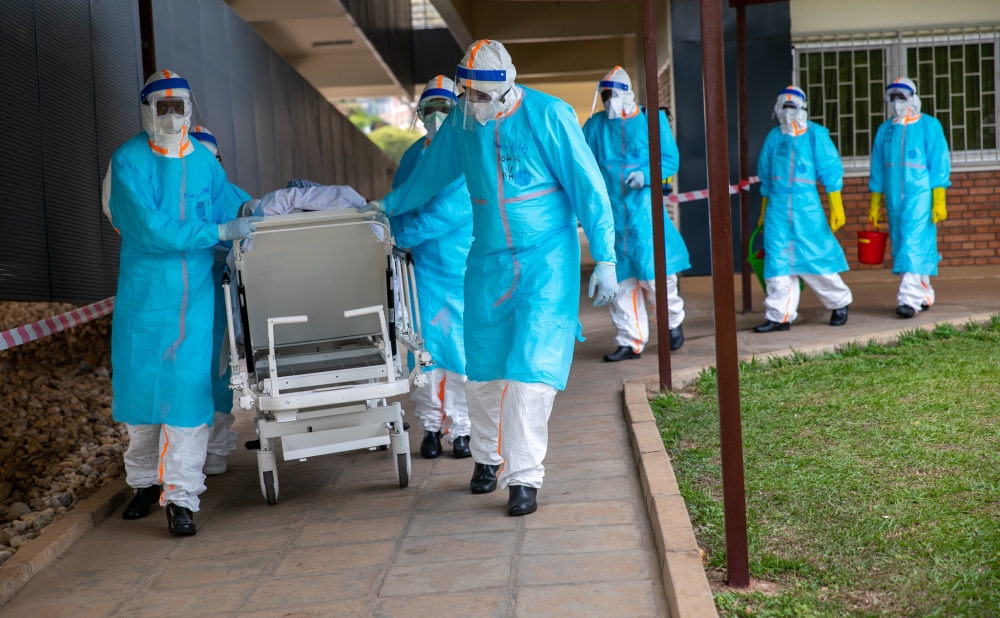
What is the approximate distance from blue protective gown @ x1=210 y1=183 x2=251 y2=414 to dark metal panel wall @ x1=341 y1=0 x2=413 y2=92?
26.8ft

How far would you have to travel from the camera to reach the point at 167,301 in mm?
3826

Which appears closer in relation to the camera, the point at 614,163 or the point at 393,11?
the point at 614,163

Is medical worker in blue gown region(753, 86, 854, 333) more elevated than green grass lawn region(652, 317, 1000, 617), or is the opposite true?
medical worker in blue gown region(753, 86, 854, 333)

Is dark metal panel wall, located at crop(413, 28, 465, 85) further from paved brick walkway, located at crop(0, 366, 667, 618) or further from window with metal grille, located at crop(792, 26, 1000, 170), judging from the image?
paved brick walkway, located at crop(0, 366, 667, 618)

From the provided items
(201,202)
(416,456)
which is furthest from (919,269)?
(201,202)

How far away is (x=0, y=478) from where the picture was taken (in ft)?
16.2

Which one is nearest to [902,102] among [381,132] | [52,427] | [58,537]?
[52,427]

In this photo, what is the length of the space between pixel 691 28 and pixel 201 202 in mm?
7423

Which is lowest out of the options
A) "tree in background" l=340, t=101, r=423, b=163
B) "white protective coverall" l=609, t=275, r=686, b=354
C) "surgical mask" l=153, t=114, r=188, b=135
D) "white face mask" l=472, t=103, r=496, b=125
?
"white protective coverall" l=609, t=275, r=686, b=354

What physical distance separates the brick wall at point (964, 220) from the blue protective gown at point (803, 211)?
281 cm

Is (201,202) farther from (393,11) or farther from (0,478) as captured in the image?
(393,11)

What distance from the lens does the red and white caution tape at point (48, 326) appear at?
417 centimetres

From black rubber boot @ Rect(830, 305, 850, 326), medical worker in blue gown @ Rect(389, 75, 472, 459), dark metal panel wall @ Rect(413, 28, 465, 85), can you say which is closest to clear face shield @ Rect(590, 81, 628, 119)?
medical worker in blue gown @ Rect(389, 75, 472, 459)

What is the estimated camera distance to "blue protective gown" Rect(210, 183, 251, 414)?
417 centimetres
